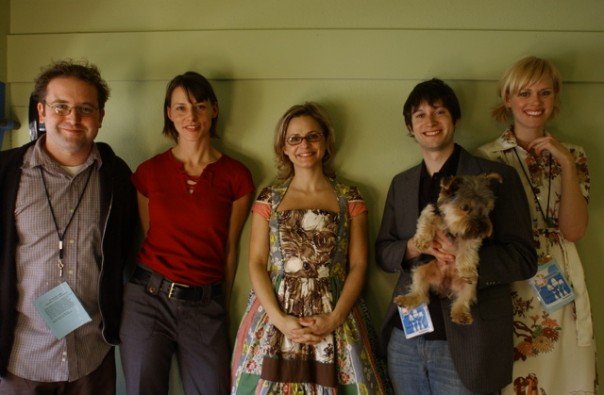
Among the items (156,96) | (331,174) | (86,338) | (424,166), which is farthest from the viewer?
(156,96)

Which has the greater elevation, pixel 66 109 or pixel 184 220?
pixel 66 109

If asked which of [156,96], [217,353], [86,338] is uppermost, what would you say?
[156,96]

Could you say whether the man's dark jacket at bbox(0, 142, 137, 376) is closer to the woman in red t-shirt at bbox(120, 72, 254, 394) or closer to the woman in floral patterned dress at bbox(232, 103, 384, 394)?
the woman in red t-shirt at bbox(120, 72, 254, 394)

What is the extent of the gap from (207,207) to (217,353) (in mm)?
782

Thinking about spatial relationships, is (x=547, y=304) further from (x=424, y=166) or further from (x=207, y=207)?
(x=207, y=207)

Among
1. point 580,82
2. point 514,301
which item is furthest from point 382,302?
point 580,82

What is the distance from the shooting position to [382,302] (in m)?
2.48

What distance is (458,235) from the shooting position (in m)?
1.79

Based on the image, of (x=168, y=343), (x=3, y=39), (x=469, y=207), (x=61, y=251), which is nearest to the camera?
(x=469, y=207)

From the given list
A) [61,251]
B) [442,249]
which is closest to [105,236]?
[61,251]

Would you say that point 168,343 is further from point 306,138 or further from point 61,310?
point 306,138

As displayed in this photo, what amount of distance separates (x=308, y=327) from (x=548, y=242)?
131 cm

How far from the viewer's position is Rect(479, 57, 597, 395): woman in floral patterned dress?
6.82ft

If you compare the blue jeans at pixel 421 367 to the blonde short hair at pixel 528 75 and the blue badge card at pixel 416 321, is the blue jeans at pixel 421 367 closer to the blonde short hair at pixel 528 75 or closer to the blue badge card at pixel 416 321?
the blue badge card at pixel 416 321
